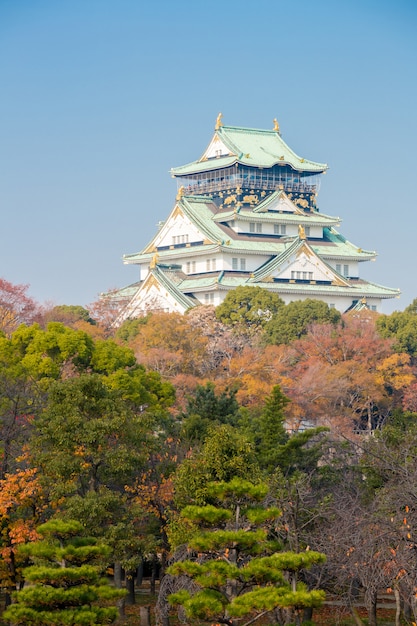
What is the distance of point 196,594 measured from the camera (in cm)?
2908

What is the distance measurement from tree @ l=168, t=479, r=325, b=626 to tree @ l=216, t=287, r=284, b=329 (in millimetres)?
46122

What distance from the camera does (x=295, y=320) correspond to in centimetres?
7494

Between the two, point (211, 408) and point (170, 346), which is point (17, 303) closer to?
point (170, 346)

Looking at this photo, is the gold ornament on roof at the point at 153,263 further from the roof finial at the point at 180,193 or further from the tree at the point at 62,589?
the tree at the point at 62,589

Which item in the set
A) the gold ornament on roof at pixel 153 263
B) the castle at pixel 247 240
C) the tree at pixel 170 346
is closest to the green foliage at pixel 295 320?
the tree at pixel 170 346

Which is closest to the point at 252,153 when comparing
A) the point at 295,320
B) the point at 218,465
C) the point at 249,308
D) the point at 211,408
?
the point at 249,308

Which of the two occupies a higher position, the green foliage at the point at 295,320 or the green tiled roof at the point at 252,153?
the green tiled roof at the point at 252,153

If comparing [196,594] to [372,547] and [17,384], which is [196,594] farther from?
[17,384]

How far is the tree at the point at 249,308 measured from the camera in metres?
77.3

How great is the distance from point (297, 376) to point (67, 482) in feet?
115

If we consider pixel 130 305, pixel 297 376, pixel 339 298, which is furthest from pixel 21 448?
pixel 339 298

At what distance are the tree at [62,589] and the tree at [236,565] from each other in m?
1.62

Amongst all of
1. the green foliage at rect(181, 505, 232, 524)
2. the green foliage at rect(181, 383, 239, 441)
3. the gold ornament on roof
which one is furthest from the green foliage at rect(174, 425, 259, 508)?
the gold ornament on roof

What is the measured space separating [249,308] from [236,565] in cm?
5019
